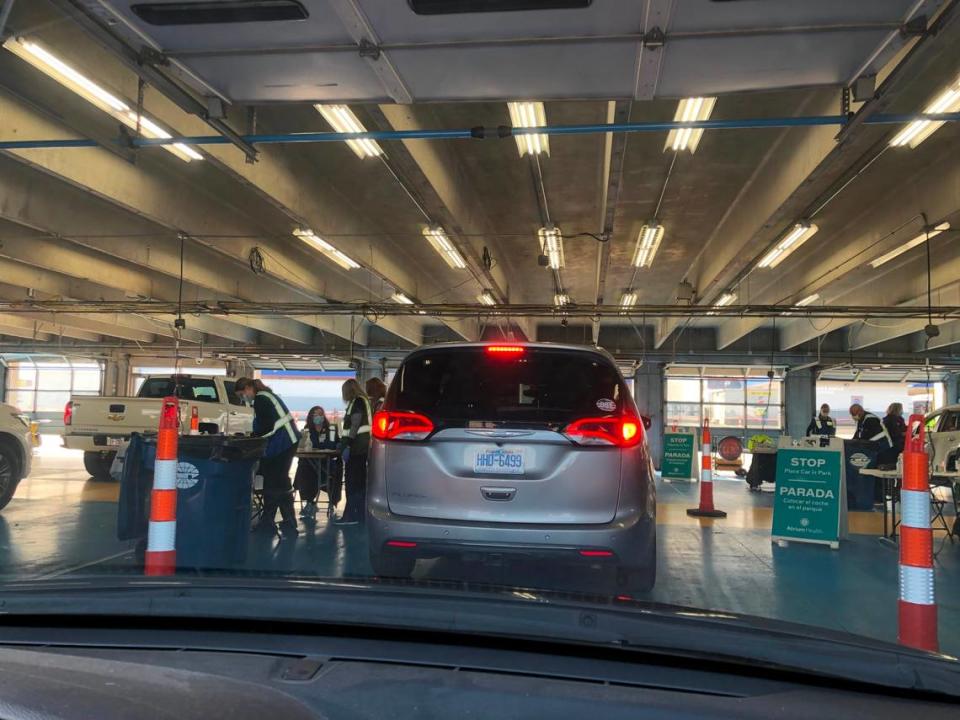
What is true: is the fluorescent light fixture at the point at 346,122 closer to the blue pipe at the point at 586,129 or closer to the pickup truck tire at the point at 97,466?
the blue pipe at the point at 586,129

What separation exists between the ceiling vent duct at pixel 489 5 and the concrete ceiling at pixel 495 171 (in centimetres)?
13

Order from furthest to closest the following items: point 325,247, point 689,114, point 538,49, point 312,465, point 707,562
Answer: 1. point 325,247
2. point 312,465
3. point 707,562
4. point 689,114
5. point 538,49

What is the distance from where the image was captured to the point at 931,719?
1508 millimetres

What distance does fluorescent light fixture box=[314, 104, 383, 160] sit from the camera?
6.68 m

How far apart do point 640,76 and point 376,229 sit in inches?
310

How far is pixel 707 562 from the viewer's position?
690 cm

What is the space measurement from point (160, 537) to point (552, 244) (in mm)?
8965

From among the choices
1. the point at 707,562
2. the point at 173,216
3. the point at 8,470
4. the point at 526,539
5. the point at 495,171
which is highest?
the point at 495,171

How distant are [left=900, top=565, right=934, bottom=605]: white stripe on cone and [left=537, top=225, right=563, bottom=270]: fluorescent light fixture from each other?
7977mm

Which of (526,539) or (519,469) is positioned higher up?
(519,469)

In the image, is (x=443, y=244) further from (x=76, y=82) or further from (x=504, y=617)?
(x=504, y=617)

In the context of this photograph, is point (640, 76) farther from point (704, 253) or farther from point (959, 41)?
point (704, 253)

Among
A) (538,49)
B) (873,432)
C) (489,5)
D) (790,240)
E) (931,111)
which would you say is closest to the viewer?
(489,5)

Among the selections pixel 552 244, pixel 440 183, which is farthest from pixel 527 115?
pixel 552 244
